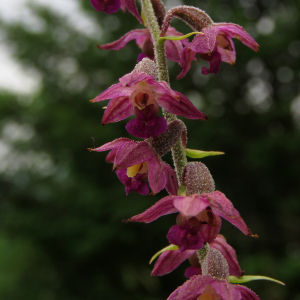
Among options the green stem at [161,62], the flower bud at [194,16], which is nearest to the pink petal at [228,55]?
the flower bud at [194,16]

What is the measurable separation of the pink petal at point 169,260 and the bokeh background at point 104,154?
7597 mm

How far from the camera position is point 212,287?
104 centimetres

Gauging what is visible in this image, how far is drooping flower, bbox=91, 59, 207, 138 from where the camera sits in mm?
1053

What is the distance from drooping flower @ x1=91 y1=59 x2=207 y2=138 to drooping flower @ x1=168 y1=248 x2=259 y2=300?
1.41 feet

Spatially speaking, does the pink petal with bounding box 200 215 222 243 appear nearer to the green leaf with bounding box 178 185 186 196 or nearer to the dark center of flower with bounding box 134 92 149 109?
the green leaf with bounding box 178 185 186 196

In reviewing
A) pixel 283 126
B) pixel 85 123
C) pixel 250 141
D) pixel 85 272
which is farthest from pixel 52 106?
pixel 283 126

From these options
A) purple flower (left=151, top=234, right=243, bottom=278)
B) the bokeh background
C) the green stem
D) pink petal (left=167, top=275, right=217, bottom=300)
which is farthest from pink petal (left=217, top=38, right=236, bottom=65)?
the bokeh background

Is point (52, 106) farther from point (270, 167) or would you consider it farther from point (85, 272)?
point (270, 167)

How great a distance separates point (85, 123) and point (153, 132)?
28.5 feet

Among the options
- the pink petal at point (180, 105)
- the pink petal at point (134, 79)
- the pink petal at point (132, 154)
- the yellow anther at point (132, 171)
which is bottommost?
the yellow anther at point (132, 171)

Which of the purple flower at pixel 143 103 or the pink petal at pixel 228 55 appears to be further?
the pink petal at pixel 228 55

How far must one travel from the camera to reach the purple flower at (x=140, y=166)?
1128 millimetres

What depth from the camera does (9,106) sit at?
1187 centimetres

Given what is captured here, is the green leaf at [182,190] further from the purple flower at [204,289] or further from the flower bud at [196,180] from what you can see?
the purple flower at [204,289]
